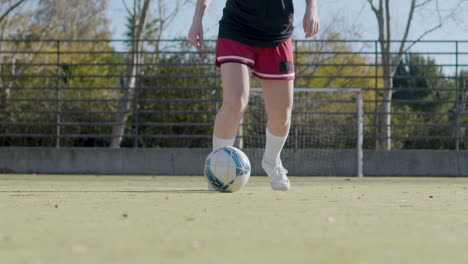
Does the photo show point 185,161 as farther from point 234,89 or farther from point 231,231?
point 231,231

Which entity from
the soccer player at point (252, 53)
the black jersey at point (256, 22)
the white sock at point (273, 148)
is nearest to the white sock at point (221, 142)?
the soccer player at point (252, 53)

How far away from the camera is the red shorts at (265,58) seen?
546cm

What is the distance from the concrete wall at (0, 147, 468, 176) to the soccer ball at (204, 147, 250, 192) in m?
6.74

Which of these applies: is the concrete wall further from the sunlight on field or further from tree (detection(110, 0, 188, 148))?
the sunlight on field

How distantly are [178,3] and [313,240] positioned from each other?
79.7ft

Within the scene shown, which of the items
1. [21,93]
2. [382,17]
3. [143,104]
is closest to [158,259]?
[143,104]

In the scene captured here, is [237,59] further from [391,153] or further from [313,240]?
[391,153]

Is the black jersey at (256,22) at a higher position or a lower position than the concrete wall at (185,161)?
higher

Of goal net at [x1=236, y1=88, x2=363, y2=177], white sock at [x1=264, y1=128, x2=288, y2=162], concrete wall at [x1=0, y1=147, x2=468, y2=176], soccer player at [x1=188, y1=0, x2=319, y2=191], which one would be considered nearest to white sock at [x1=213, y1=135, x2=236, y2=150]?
soccer player at [x1=188, y1=0, x2=319, y2=191]

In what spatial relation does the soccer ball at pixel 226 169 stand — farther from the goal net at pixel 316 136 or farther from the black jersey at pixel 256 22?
the goal net at pixel 316 136

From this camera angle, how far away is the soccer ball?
5.35 meters

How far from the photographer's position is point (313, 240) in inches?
101

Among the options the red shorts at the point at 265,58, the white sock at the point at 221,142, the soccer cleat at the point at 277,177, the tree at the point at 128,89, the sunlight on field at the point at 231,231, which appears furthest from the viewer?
the tree at the point at 128,89

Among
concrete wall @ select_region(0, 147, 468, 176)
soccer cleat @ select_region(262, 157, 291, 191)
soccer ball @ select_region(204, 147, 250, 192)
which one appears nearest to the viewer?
soccer ball @ select_region(204, 147, 250, 192)
